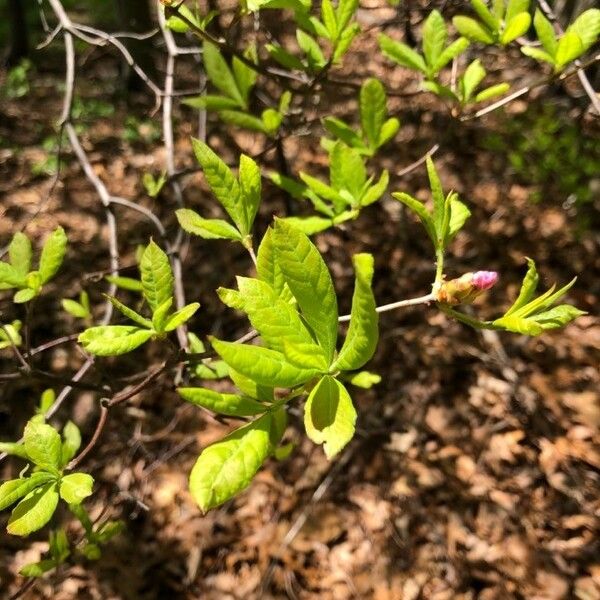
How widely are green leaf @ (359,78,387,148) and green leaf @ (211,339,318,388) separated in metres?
0.90

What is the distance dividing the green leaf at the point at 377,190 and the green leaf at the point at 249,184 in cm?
33

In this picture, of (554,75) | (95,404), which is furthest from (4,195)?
(554,75)

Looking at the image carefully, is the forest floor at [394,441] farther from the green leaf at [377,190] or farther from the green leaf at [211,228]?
the green leaf at [377,190]

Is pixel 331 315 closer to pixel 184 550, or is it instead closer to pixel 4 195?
pixel 184 550

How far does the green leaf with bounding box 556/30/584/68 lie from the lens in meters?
1.24

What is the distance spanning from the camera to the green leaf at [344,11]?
121cm

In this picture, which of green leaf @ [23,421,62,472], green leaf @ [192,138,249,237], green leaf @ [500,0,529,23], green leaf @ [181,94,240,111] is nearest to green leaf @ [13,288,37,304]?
green leaf @ [23,421,62,472]

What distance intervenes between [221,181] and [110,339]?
35cm

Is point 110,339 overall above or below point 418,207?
below

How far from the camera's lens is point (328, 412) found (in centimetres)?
76

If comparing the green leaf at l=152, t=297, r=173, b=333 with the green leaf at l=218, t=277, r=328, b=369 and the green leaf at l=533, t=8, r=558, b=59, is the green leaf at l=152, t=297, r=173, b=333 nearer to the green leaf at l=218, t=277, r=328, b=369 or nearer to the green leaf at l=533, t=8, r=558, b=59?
the green leaf at l=218, t=277, r=328, b=369

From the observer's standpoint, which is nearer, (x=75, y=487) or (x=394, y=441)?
(x=75, y=487)

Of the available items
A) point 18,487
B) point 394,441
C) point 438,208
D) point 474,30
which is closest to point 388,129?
point 474,30

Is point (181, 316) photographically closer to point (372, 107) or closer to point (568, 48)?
point (372, 107)
